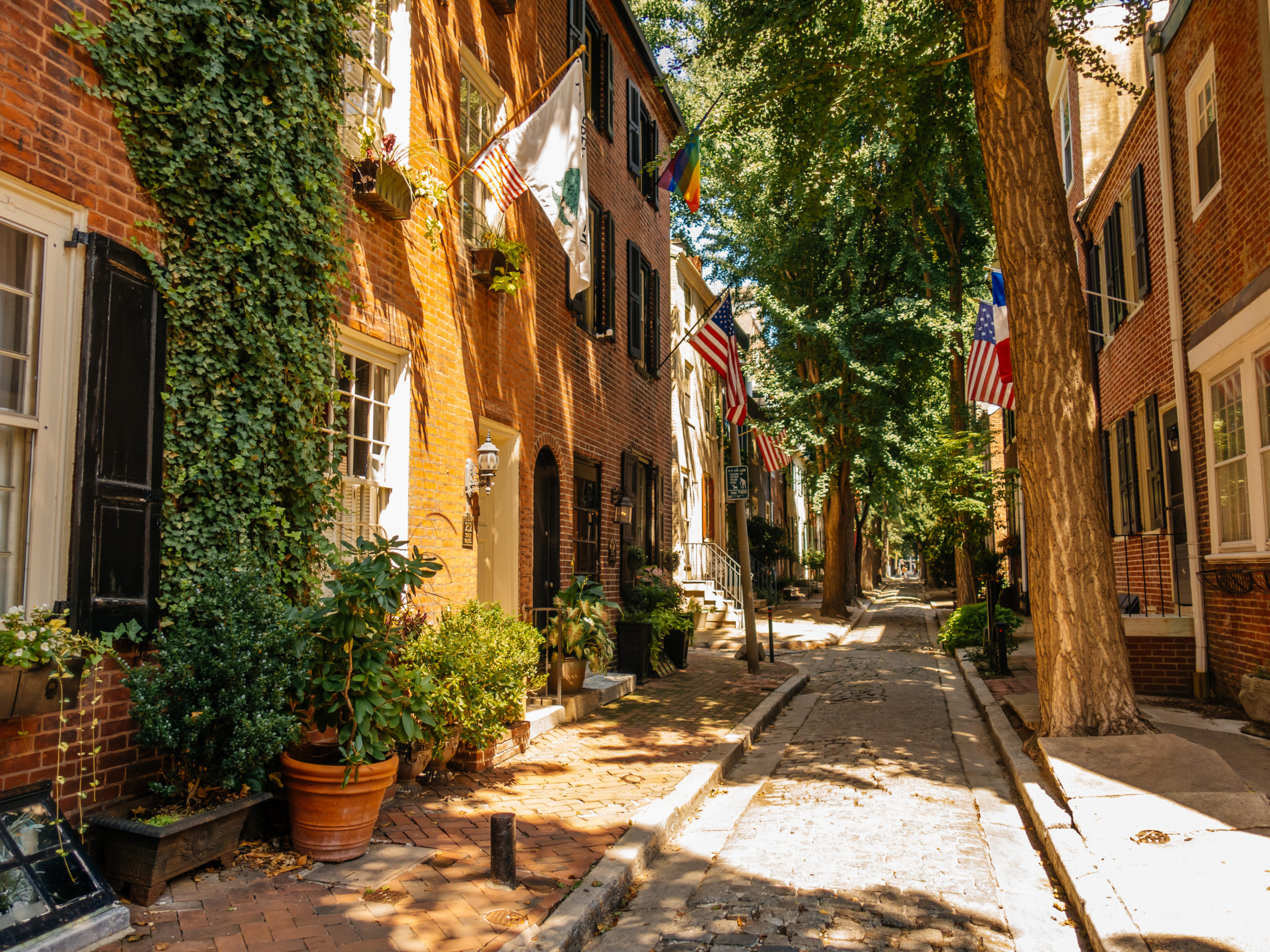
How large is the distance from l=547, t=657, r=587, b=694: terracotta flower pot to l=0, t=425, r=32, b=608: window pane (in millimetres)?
5571

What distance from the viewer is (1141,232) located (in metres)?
11.2

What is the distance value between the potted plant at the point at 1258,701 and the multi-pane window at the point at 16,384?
847 centimetres

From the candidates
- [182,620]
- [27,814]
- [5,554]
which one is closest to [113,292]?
[5,554]

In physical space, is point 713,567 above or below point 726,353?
below

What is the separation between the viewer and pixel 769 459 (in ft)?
53.6

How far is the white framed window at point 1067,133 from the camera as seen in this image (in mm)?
15711

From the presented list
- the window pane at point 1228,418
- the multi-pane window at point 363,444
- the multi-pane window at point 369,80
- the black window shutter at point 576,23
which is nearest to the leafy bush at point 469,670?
the multi-pane window at point 363,444

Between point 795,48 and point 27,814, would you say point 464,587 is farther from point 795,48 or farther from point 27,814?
point 795,48

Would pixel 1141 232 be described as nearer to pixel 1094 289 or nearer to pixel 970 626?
pixel 1094 289

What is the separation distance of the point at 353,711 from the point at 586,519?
7.28 m

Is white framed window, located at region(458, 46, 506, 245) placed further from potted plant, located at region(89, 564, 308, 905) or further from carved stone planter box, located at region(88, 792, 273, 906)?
carved stone planter box, located at region(88, 792, 273, 906)

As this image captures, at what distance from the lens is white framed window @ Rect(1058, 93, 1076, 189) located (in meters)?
15.7

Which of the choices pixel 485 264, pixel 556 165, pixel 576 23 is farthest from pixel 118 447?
pixel 576 23

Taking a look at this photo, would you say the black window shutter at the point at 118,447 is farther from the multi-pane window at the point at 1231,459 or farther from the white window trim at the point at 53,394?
the multi-pane window at the point at 1231,459
